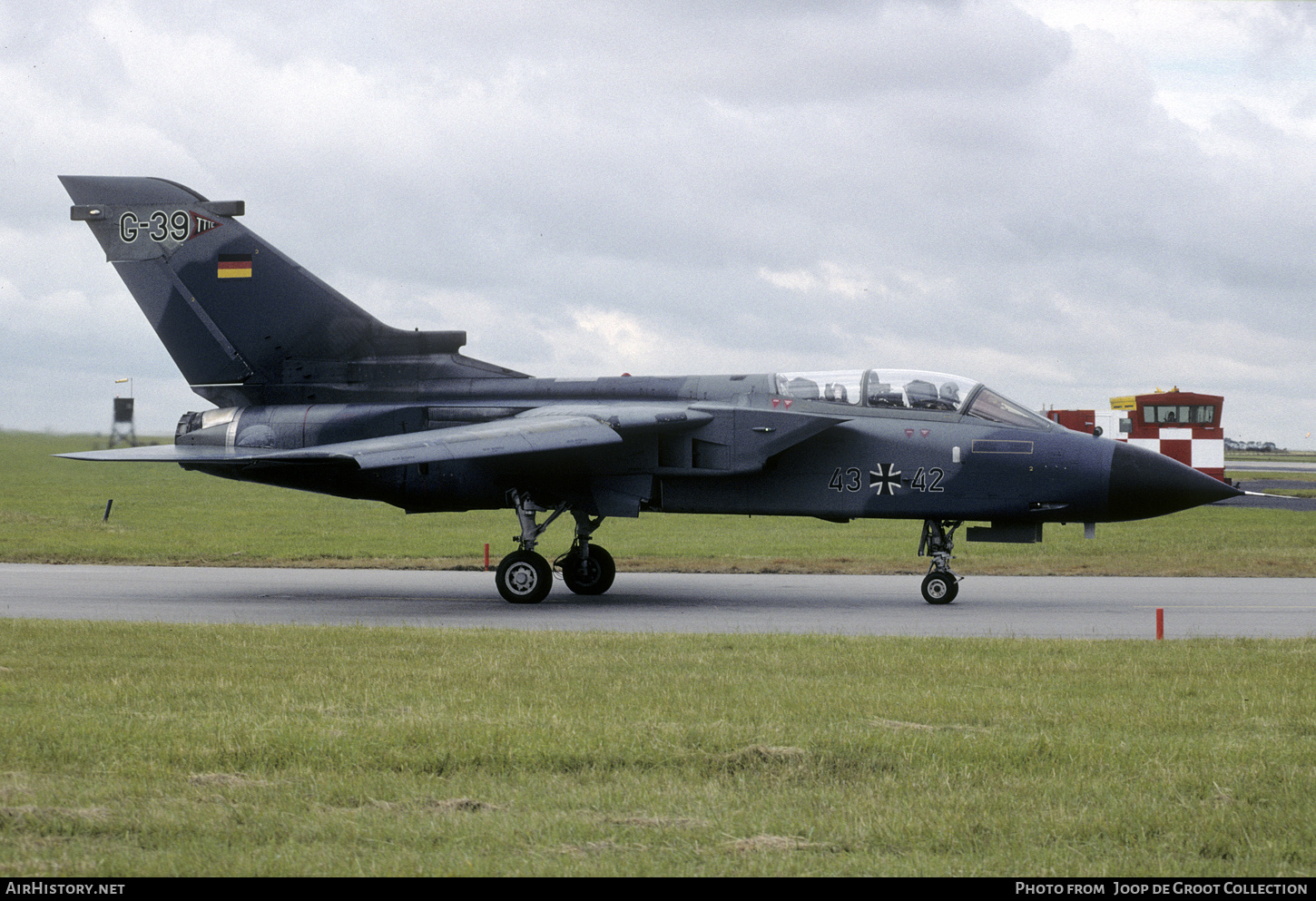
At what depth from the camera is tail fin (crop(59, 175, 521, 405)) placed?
60.3ft

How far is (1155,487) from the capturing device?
15.8m

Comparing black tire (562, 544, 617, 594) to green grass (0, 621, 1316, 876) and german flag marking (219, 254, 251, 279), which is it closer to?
german flag marking (219, 254, 251, 279)

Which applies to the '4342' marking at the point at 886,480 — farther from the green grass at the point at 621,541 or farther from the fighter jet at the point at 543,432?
the green grass at the point at 621,541

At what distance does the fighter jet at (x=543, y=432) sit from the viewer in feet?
52.8

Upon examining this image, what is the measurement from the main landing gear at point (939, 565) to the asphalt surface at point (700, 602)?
0.85 ft

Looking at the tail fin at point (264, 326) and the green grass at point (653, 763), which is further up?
the tail fin at point (264, 326)

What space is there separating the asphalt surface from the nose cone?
A: 1308mm

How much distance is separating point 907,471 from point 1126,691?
25.1 ft

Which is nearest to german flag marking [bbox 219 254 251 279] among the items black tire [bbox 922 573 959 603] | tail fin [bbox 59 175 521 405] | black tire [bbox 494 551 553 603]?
tail fin [bbox 59 175 521 405]

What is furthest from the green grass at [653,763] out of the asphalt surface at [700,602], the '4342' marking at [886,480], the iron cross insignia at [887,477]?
the iron cross insignia at [887,477]

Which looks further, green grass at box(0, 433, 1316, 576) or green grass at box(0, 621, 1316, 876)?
green grass at box(0, 433, 1316, 576)

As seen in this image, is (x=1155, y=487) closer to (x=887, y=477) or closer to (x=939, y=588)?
(x=939, y=588)

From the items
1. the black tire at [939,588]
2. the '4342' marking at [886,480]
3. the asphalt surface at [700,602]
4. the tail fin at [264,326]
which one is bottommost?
the asphalt surface at [700,602]
